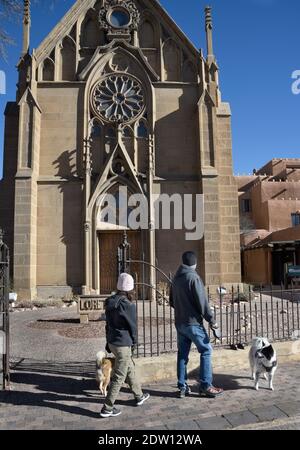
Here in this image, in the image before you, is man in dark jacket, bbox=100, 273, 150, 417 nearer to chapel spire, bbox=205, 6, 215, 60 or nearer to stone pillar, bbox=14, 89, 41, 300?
stone pillar, bbox=14, 89, 41, 300

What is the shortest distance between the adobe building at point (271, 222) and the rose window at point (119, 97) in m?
13.8

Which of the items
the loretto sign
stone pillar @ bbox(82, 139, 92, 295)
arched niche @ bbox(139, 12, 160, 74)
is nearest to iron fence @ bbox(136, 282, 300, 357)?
the loretto sign

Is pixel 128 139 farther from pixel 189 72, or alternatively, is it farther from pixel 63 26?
pixel 63 26

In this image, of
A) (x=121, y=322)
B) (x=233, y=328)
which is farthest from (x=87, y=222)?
(x=121, y=322)

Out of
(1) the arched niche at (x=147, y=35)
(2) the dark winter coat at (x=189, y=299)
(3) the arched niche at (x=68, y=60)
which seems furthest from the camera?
(1) the arched niche at (x=147, y=35)

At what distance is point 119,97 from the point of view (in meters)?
20.6

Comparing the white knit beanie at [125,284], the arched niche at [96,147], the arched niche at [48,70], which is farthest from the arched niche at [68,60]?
the white knit beanie at [125,284]

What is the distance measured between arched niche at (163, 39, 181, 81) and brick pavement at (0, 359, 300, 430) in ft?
56.4

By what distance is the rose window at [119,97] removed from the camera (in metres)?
20.3

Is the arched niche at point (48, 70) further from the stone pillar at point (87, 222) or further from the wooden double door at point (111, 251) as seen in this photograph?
the wooden double door at point (111, 251)
